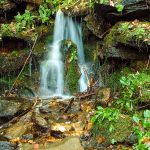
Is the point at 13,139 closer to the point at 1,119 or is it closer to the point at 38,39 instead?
the point at 1,119

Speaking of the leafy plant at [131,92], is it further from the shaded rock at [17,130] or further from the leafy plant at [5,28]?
the leafy plant at [5,28]

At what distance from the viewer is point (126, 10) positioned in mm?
9180

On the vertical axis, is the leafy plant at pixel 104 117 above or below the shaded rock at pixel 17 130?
above

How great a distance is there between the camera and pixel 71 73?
10484mm

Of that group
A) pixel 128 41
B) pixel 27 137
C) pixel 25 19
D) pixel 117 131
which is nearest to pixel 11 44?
pixel 25 19

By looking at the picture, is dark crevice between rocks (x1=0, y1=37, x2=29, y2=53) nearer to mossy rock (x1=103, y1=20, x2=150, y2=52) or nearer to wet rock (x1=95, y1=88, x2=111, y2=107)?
mossy rock (x1=103, y1=20, x2=150, y2=52)

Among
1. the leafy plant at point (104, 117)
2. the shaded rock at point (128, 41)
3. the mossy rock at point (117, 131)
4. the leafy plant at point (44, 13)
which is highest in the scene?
the leafy plant at point (44, 13)

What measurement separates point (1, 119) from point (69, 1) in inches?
187

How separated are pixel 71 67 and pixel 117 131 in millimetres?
3898

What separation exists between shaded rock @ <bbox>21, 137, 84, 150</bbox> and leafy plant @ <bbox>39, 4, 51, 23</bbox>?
5297mm

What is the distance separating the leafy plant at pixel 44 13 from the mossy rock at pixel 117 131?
5404 mm

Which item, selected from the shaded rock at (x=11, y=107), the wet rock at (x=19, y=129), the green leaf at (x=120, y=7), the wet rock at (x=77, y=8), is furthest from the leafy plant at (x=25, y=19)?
the wet rock at (x=19, y=129)

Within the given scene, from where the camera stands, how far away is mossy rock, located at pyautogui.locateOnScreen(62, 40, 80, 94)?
10406 millimetres

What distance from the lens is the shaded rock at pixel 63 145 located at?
697 cm
